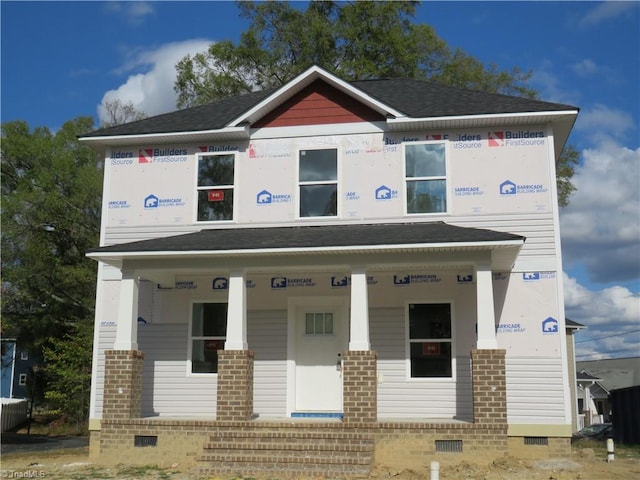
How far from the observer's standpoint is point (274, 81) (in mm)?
32500

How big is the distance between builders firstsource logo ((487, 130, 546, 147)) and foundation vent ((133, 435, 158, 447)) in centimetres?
876

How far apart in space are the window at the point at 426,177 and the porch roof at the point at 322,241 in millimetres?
479

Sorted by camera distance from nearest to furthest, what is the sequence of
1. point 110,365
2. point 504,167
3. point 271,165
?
point 110,365 < point 504,167 < point 271,165

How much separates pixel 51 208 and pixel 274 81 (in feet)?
38.7

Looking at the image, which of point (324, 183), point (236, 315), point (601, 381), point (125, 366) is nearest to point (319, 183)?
point (324, 183)

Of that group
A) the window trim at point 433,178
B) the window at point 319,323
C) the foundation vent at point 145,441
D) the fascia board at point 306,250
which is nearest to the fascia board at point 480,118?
the window trim at point 433,178

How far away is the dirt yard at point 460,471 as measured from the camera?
1091cm

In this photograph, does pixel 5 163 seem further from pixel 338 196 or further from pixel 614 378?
pixel 614 378

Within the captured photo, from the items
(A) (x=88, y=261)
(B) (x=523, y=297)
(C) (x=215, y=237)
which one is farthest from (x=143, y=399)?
(A) (x=88, y=261)

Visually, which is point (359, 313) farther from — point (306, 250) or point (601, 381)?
point (601, 381)

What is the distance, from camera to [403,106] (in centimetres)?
1497

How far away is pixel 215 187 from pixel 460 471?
778 centimetres

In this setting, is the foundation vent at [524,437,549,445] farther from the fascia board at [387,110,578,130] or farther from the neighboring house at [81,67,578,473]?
the fascia board at [387,110,578,130]

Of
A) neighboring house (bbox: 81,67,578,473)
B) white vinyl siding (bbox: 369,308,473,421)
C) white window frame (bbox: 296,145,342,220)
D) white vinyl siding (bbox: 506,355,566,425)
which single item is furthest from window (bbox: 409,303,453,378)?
white window frame (bbox: 296,145,342,220)
